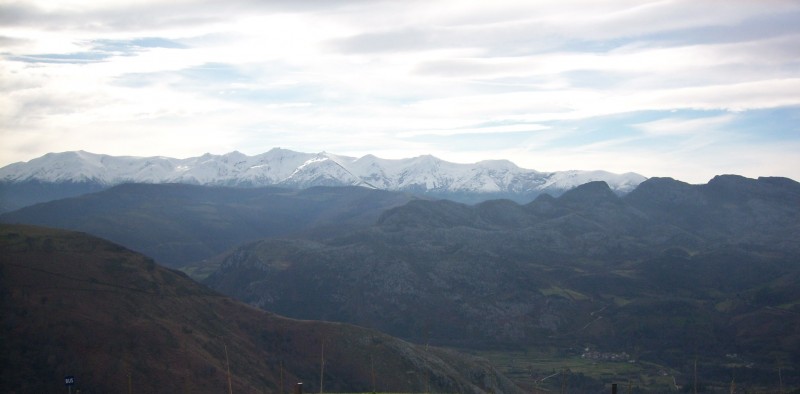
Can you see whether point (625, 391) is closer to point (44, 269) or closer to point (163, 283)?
point (163, 283)

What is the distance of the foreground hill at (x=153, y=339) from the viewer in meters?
117

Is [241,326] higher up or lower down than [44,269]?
lower down

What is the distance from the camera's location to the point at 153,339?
129 meters

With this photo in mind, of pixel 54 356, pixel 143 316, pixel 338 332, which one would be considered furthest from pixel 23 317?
pixel 338 332

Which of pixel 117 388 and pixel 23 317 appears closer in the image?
pixel 117 388

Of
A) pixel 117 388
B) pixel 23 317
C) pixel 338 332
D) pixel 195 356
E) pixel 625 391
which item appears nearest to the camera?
pixel 117 388

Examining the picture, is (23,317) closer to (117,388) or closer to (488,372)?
(117,388)

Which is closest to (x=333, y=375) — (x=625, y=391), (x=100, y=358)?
(x=100, y=358)

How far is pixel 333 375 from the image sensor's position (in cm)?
15175

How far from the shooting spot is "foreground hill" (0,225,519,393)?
11719 centimetres

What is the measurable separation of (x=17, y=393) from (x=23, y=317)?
19527mm

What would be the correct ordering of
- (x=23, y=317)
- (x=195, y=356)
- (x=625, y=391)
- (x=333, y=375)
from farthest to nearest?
(x=625, y=391) < (x=333, y=375) < (x=195, y=356) < (x=23, y=317)

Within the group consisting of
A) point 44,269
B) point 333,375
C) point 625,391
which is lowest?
point 625,391

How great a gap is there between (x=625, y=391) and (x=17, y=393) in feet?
432
